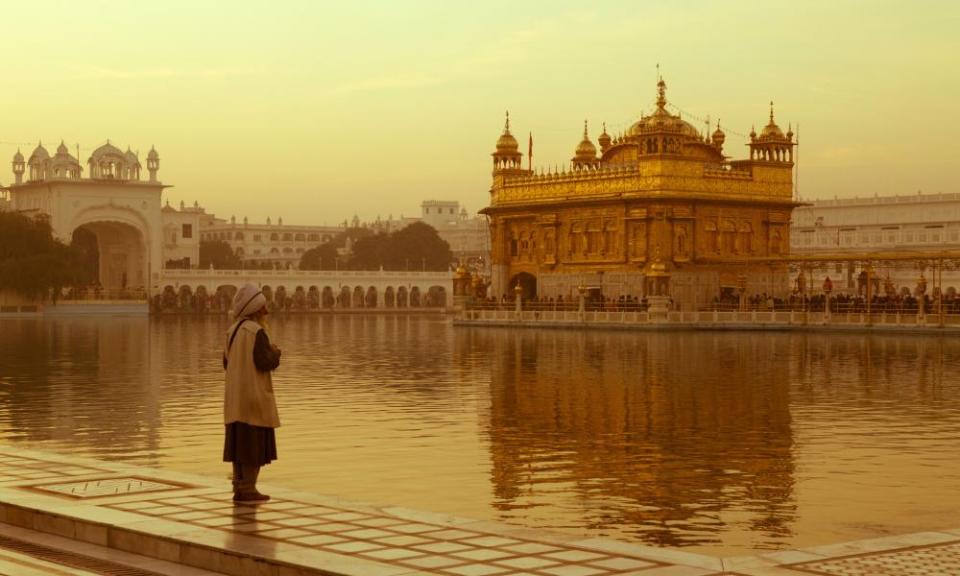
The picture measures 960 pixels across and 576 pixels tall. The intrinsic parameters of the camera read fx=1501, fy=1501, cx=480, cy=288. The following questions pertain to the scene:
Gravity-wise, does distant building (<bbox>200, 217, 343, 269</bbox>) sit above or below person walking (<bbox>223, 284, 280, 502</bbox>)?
above

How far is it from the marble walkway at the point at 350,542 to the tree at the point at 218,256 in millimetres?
144732

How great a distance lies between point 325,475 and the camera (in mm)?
13617

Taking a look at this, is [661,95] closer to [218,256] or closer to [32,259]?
[32,259]

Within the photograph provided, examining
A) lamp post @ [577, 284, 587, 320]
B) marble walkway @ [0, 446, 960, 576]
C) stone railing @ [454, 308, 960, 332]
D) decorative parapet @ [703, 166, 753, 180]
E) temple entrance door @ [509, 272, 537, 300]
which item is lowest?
marble walkway @ [0, 446, 960, 576]

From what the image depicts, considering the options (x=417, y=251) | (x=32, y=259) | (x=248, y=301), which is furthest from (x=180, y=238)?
(x=248, y=301)

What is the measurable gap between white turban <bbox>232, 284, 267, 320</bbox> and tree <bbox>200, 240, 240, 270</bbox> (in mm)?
144048

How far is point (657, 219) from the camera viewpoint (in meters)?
62.6

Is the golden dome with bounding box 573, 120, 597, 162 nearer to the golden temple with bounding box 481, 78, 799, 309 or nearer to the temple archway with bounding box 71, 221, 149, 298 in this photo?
the golden temple with bounding box 481, 78, 799, 309

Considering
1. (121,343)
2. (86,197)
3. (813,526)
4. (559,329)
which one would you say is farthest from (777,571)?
(86,197)

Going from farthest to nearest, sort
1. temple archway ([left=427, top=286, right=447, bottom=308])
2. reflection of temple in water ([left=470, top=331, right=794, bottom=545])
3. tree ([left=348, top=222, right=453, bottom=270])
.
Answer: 1. tree ([left=348, top=222, right=453, bottom=270])
2. temple archway ([left=427, top=286, right=447, bottom=308])
3. reflection of temple in water ([left=470, top=331, right=794, bottom=545])

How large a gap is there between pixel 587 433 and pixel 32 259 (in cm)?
7723

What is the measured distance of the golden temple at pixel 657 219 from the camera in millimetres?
62906

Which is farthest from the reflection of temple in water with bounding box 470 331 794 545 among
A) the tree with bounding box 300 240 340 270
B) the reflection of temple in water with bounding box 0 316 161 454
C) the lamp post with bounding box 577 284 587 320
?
the tree with bounding box 300 240 340 270

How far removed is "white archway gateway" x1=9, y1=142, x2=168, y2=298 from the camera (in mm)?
103812
